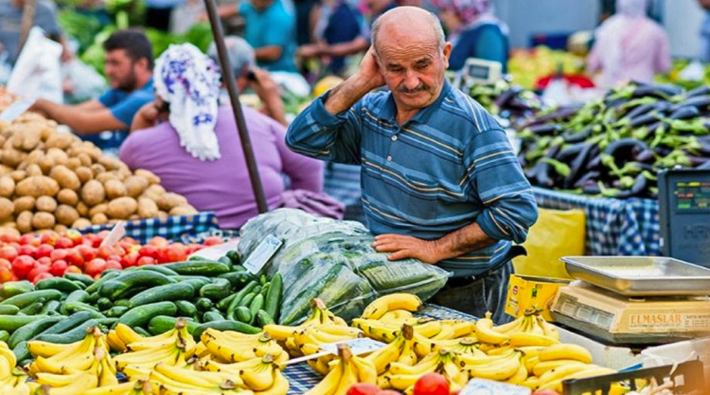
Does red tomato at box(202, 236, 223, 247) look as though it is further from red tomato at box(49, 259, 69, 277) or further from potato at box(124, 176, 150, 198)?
red tomato at box(49, 259, 69, 277)

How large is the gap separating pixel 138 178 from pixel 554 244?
92.2 inches

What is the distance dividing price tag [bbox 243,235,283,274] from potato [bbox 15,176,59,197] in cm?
190

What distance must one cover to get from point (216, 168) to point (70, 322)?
103 inches

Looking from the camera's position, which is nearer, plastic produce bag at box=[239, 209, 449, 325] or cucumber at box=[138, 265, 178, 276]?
plastic produce bag at box=[239, 209, 449, 325]

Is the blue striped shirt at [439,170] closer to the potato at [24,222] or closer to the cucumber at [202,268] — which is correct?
the cucumber at [202,268]

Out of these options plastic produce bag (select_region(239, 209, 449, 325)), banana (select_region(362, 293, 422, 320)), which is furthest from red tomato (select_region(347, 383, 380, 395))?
plastic produce bag (select_region(239, 209, 449, 325))

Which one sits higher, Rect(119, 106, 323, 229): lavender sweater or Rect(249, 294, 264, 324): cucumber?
Rect(119, 106, 323, 229): lavender sweater

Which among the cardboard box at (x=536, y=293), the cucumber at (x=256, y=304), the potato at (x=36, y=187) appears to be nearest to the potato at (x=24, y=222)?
the potato at (x=36, y=187)

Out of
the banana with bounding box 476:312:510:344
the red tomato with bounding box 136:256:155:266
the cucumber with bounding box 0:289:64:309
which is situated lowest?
the banana with bounding box 476:312:510:344

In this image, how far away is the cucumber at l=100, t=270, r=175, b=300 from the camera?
4012mm

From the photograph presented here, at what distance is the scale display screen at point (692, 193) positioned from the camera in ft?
16.2

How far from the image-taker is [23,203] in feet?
18.8

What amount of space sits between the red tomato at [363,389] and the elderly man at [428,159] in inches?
46.9

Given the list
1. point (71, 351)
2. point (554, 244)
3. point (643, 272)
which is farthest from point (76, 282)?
point (554, 244)
